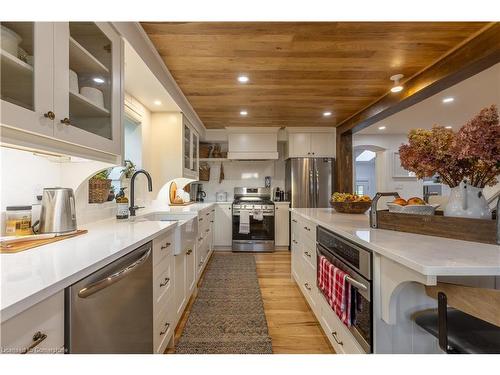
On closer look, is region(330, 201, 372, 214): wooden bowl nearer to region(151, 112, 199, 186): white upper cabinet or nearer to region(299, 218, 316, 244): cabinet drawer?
region(299, 218, 316, 244): cabinet drawer

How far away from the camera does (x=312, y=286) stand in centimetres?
207

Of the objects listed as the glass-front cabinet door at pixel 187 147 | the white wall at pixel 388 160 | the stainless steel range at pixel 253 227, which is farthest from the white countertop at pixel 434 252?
the white wall at pixel 388 160

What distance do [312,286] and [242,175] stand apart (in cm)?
321

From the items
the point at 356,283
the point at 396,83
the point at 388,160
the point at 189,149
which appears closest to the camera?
the point at 356,283

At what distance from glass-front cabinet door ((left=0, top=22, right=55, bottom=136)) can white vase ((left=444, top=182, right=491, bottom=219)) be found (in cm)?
180

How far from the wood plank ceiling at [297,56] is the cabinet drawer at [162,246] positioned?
144 cm

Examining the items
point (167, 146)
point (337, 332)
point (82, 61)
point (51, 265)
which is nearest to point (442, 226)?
point (337, 332)

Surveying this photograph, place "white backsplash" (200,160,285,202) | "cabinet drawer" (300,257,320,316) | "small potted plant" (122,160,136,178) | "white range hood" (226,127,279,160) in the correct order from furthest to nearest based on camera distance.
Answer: "white backsplash" (200,160,285,202) → "white range hood" (226,127,279,160) → "small potted plant" (122,160,136,178) → "cabinet drawer" (300,257,320,316)

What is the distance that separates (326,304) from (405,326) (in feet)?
2.30

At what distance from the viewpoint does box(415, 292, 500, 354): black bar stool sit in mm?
802

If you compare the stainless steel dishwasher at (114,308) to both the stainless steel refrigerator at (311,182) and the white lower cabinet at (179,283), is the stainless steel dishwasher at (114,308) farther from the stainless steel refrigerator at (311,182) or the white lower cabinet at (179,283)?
the stainless steel refrigerator at (311,182)

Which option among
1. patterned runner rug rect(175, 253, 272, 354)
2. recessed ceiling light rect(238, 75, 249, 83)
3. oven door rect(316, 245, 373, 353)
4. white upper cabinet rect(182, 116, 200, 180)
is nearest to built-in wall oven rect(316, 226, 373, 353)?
oven door rect(316, 245, 373, 353)

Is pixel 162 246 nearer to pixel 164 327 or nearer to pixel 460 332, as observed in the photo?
pixel 164 327

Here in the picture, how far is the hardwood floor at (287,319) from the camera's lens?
1.73 metres
